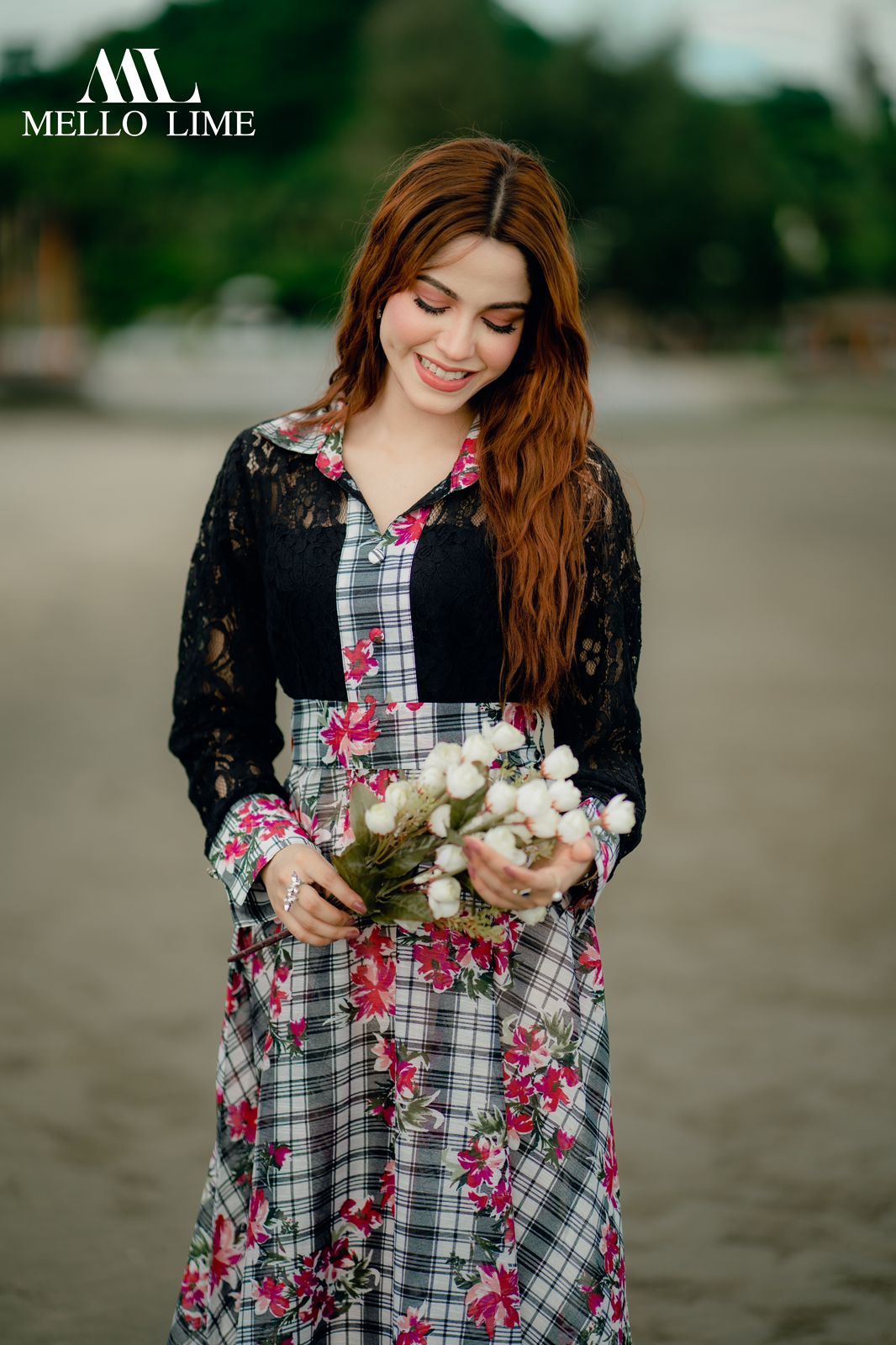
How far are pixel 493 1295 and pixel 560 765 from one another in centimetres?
64

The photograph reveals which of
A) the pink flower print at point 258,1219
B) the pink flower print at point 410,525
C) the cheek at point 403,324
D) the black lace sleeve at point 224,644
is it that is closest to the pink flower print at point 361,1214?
the pink flower print at point 258,1219

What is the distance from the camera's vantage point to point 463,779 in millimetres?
1555

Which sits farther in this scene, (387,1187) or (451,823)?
(387,1187)

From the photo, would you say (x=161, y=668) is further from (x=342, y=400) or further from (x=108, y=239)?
(x=108, y=239)

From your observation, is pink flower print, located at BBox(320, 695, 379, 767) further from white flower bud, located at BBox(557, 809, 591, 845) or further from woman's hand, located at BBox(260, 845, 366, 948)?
white flower bud, located at BBox(557, 809, 591, 845)

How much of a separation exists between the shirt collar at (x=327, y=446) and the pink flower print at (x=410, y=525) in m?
0.05

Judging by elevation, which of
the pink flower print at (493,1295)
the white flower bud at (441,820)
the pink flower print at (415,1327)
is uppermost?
the white flower bud at (441,820)

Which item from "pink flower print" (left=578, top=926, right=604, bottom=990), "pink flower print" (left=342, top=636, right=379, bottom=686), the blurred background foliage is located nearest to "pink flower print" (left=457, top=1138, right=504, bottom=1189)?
"pink flower print" (left=578, top=926, right=604, bottom=990)

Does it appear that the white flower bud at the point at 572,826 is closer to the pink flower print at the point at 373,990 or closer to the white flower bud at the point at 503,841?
the white flower bud at the point at 503,841

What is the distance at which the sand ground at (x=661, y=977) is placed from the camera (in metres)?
2.98

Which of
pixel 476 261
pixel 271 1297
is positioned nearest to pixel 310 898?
pixel 271 1297

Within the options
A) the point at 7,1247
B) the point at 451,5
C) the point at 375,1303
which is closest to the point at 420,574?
the point at 375,1303

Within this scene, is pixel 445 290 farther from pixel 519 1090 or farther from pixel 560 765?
pixel 519 1090

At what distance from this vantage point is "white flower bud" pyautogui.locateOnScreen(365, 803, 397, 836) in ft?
5.25
